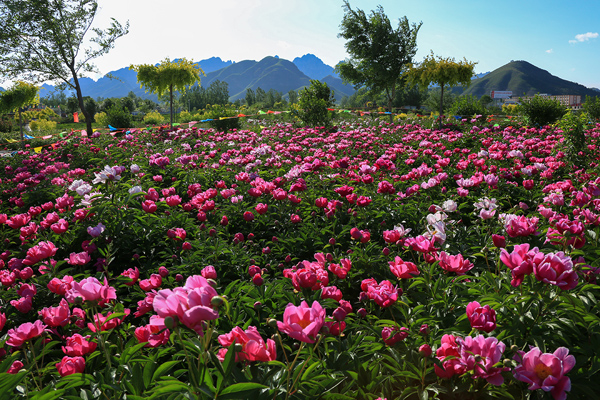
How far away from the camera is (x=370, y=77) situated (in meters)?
24.7

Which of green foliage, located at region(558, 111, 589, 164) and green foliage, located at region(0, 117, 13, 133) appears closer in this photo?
green foliage, located at region(558, 111, 589, 164)

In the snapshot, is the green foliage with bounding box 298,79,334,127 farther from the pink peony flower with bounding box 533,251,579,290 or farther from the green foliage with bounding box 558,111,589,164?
the pink peony flower with bounding box 533,251,579,290

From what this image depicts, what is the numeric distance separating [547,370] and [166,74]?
61.2 ft

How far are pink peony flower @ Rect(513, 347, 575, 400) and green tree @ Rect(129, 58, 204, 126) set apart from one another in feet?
58.5

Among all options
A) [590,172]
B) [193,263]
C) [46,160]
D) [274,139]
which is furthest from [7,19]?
[590,172]

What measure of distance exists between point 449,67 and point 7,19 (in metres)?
20.1

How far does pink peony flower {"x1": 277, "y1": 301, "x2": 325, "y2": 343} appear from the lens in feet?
3.36

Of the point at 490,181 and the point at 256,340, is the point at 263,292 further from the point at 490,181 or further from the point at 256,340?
the point at 490,181

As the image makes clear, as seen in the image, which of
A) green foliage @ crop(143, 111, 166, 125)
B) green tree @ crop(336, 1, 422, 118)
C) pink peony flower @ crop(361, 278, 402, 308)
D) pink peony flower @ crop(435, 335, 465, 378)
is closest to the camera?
pink peony flower @ crop(435, 335, 465, 378)

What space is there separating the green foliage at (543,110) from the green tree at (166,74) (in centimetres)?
1439

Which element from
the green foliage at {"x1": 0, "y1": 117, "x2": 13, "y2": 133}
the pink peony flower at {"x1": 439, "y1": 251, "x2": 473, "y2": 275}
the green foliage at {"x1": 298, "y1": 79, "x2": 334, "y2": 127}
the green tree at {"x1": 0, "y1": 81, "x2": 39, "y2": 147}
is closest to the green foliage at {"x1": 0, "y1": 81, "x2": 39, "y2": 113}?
the green tree at {"x1": 0, "y1": 81, "x2": 39, "y2": 147}

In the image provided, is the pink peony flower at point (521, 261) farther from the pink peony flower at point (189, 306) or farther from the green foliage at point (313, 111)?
the green foliage at point (313, 111)

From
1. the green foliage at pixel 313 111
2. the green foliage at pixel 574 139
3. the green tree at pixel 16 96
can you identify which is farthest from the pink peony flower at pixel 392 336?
the green tree at pixel 16 96

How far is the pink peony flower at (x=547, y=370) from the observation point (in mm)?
1046
